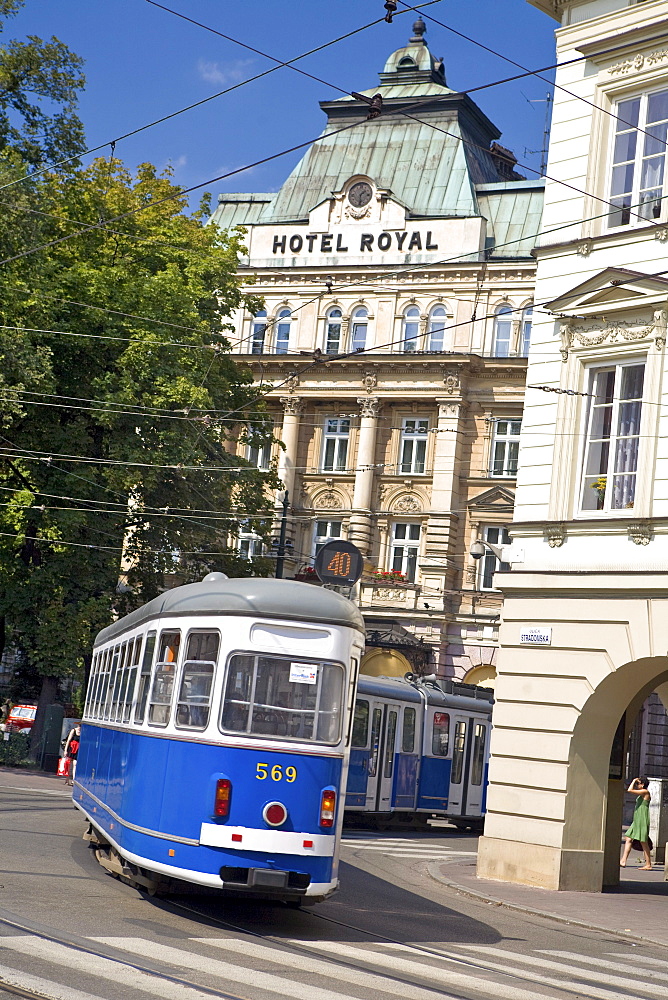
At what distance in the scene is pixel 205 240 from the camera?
3475 centimetres

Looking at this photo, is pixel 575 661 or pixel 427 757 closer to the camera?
pixel 575 661

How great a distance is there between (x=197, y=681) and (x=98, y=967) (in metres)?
3.36

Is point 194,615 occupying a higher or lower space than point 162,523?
lower

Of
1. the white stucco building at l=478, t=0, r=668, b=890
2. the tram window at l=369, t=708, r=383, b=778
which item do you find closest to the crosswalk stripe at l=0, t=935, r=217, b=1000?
the white stucco building at l=478, t=0, r=668, b=890

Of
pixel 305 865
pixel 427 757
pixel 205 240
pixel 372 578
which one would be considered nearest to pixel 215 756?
pixel 305 865

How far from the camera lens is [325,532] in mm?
50812

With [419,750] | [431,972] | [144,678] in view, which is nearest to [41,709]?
[419,750]

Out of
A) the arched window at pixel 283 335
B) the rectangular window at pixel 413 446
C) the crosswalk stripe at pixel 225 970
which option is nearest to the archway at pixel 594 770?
the crosswalk stripe at pixel 225 970

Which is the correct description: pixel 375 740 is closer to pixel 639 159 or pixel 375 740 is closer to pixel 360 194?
pixel 639 159

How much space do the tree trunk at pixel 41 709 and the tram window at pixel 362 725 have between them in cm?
1071

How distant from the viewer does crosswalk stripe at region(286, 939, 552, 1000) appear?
9195 mm

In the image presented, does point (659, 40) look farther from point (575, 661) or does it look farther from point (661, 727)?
point (661, 727)

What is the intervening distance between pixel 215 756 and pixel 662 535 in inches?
305

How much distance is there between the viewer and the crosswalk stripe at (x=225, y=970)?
8.30m
